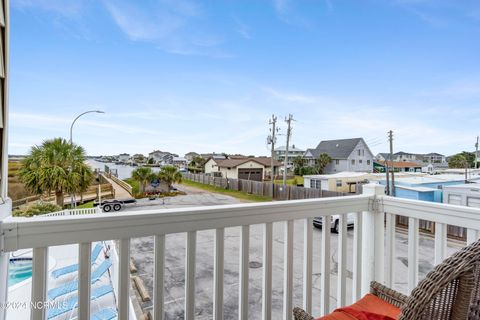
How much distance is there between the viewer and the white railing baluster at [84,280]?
889 millimetres

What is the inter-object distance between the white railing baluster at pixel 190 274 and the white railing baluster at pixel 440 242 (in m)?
1.09

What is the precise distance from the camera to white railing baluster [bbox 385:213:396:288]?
4.97 feet

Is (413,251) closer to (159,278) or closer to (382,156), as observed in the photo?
(159,278)

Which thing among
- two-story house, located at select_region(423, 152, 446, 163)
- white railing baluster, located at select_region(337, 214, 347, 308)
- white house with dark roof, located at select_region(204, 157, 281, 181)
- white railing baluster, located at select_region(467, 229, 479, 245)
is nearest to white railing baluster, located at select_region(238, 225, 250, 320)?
white railing baluster, located at select_region(337, 214, 347, 308)

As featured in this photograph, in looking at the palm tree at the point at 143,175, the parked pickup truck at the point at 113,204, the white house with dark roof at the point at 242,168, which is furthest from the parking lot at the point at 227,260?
the white house with dark roof at the point at 242,168

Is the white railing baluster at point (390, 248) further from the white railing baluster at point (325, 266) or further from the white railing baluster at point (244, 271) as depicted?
the white railing baluster at point (244, 271)

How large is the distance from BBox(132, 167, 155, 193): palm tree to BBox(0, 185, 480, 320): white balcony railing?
1392mm

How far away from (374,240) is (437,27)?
2001 mm

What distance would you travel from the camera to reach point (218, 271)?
1.10m

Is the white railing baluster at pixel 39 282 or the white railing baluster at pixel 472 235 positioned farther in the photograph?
the white railing baluster at pixel 472 235

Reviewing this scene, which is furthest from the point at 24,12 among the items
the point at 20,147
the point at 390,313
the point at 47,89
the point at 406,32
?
the point at 406,32

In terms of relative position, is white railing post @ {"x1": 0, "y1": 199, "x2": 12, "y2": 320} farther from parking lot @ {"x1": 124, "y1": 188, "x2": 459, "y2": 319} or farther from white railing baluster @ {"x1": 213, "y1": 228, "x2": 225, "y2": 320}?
white railing baluster @ {"x1": 213, "y1": 228, "x2": 225, "y2": 320}

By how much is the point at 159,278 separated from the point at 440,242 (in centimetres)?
123

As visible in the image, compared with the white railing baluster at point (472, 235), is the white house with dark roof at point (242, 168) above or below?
above
